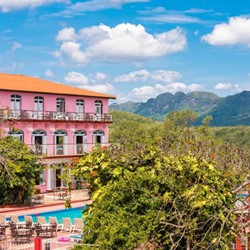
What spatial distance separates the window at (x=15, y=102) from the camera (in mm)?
33812

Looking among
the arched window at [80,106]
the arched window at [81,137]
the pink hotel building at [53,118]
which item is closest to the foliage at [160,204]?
the pink hotel building at [53,118]

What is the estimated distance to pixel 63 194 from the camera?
29.9 m

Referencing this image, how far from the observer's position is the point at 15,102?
3403 cm

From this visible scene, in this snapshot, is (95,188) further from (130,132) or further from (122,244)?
(130,132)

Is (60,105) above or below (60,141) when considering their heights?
above

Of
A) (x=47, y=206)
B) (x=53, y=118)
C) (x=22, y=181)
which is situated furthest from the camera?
(x=53, y=118)

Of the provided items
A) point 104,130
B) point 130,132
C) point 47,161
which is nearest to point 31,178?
point 47,161

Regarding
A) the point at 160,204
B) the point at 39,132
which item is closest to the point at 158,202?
the point at 160,204

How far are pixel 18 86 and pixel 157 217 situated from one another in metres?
26.6

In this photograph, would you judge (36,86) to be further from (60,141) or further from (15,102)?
(60,141)

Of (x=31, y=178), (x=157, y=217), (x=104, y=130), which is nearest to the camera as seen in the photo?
(x=157, y=217)

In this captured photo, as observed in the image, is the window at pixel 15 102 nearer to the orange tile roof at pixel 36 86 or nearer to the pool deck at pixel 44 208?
the orange tile roof at pixel 36 86

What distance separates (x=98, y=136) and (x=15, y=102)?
8.17m

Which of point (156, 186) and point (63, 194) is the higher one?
point (156, 186)
